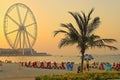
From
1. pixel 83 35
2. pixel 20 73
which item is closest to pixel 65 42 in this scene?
pixel 83 35

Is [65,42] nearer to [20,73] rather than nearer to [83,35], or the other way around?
[83,35]

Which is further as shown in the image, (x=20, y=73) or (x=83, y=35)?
(x=20, y=73)

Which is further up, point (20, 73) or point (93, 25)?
point (93, 25)

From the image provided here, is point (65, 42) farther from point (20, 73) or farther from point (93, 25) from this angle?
point (20, 73)

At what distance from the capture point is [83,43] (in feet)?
95.8

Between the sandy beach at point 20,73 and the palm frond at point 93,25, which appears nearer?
the palm frond at point 93,25

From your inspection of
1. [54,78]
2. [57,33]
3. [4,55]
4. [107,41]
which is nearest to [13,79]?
[57,33]

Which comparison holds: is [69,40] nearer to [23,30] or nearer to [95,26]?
[95,26]

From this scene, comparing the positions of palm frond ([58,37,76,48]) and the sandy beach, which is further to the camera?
the sandy beach

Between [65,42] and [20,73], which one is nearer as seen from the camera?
[65,42]

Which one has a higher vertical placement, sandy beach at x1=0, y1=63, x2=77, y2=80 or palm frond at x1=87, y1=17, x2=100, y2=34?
palm frond at x1=87, y1=17, x2=100, y2=34

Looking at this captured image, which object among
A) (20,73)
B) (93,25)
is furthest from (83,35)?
(20,73)

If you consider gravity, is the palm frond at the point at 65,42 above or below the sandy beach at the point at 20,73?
above

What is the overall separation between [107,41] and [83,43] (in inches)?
72.3
